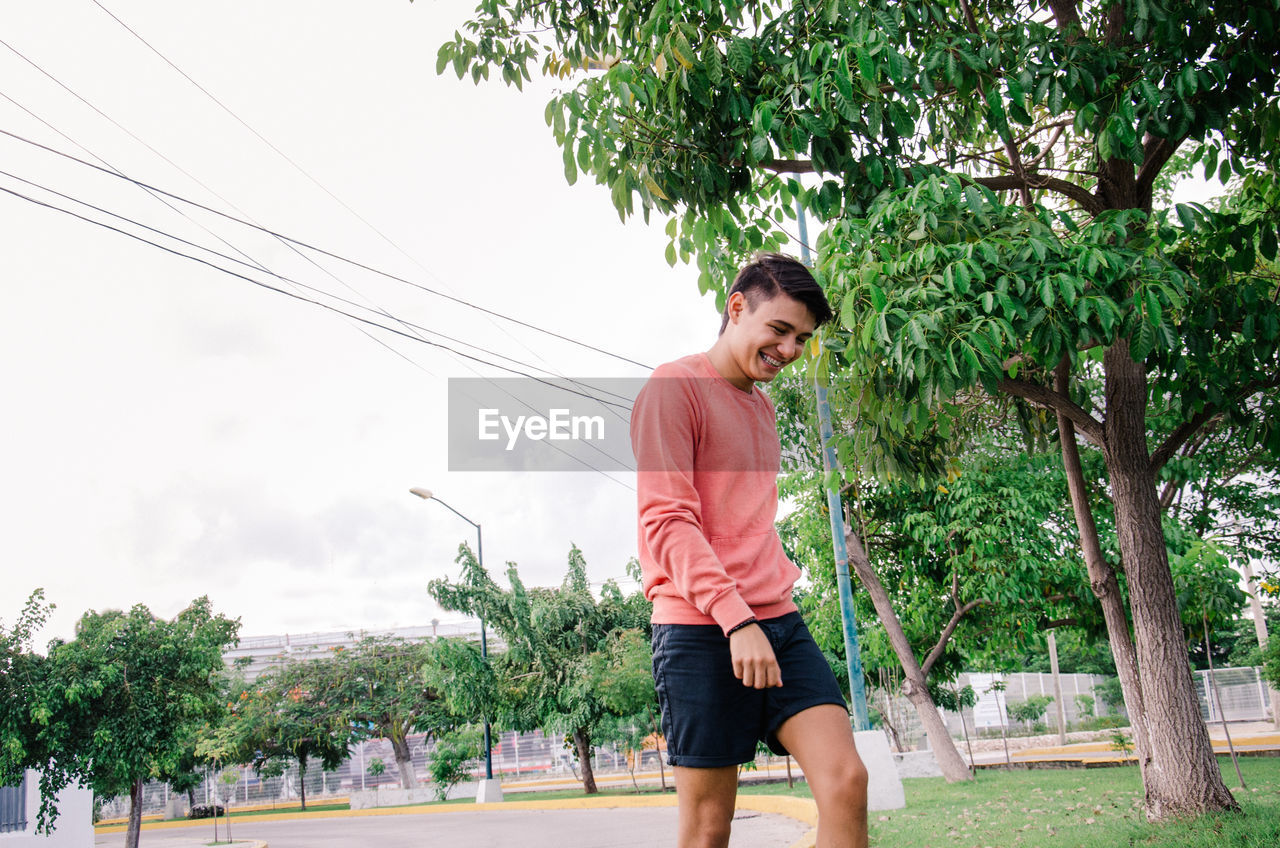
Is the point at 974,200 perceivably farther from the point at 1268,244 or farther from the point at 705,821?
the point at 705,821

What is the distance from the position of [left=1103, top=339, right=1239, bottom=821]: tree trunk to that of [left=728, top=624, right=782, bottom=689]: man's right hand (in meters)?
4.65

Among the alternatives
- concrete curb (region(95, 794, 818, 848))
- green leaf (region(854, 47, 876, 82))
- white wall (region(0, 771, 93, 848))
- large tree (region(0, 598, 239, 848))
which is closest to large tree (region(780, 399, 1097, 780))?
concrete curb (region(95, 794, 818, 848))

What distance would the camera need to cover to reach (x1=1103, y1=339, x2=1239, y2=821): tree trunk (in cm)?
547

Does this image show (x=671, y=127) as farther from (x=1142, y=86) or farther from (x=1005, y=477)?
(x=1005, y=477)

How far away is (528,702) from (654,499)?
1789 centimetres

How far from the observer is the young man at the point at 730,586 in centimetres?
184

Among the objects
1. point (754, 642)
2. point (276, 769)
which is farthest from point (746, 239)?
point (276, 769)

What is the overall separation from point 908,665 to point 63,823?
1288 cm

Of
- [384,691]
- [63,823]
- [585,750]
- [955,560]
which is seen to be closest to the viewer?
[955,560]

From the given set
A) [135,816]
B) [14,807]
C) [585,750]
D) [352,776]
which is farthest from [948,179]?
[352,776]

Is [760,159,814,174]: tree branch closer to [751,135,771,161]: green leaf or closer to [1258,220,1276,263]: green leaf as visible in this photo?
[751,135,771,161]: green leaf

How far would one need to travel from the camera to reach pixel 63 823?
47.2 feet

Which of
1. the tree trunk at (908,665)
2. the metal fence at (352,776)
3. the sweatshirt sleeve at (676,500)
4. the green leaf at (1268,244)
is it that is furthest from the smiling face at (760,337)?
the metal fence at (352,776)

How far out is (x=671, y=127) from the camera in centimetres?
Result: 454
